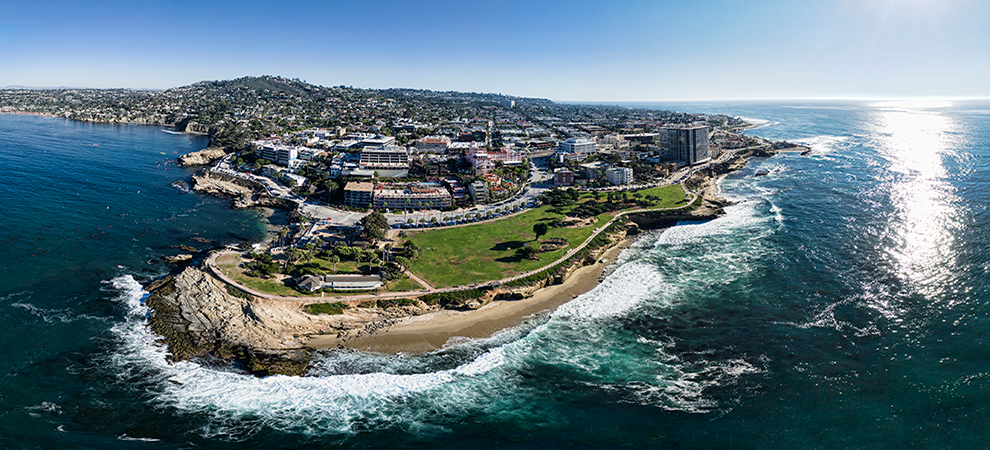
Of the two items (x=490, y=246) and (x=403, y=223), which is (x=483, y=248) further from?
(x=403, y=223)

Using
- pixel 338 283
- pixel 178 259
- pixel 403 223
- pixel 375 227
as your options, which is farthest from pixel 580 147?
pixel 178 259

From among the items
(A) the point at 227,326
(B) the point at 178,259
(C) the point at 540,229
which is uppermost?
(C) the point at 540,229

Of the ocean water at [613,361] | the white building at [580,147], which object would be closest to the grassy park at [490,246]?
the ocean water at [613,361]

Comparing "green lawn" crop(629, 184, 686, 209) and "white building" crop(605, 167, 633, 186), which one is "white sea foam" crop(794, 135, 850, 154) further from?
"white building" crop(605, 167, 633, 186)

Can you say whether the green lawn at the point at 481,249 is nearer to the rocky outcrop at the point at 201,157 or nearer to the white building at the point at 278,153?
the white building at the point at 278,153

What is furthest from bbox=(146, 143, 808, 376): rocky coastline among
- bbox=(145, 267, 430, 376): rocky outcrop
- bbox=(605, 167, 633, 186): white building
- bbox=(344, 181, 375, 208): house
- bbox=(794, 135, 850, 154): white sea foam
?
bbox=(794, 135, 850, 154): white sea foam

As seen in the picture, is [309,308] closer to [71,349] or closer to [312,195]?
[71,349]

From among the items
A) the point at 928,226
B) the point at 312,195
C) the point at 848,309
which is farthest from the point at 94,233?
the point at 928,226
